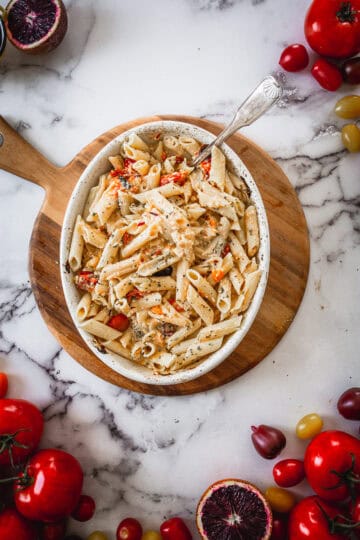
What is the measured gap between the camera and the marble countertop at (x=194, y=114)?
8.18ft

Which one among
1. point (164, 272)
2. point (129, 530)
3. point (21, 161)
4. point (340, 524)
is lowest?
point (340, 524)

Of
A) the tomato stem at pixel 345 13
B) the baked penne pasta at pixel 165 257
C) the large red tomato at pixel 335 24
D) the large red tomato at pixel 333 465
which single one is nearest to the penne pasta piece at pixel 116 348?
the baked penne pasta at pixel 165 257

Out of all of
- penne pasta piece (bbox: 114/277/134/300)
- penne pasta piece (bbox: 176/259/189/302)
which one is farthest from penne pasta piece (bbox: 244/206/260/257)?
penne pasta piece (bbox: 114/277/134/300)

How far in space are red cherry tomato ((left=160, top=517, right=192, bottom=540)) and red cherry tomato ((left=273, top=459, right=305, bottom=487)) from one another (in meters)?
0.40

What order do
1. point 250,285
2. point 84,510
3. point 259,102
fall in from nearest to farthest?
point 259,102, point 250,285, point 84,510

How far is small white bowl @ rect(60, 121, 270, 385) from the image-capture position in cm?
223

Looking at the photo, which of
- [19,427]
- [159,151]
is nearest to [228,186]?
[159,151]

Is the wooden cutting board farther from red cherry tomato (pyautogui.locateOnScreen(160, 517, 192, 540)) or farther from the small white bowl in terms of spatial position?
red cherry tomato (pyautogui.locateOnScreen(160, 517, 192, 540))

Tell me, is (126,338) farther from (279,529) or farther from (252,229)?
(279,529)

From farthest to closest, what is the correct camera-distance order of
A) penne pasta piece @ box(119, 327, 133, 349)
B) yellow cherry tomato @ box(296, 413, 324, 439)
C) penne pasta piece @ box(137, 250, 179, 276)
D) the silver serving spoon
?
yellow cherry tomato @ box(296, 413, 324, 439) < penne pasta piece @ box(119, 327, 133, 349) < penne pasta piece @ box(137, 250, 179, 276) < the silver serving spoon

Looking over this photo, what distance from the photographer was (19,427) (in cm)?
236

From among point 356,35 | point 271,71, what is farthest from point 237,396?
point 356,35

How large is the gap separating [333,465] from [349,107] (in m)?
1.39

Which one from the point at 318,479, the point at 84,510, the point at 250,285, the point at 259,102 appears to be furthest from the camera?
the point at 84,510
